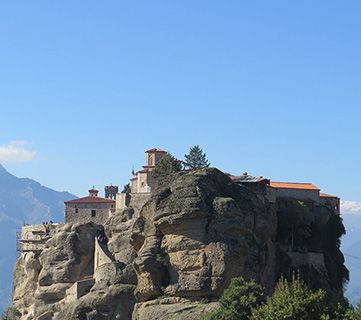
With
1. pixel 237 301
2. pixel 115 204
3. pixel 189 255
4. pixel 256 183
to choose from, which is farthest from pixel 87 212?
pixel 237 301

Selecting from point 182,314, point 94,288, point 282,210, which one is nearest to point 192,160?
point 282,210

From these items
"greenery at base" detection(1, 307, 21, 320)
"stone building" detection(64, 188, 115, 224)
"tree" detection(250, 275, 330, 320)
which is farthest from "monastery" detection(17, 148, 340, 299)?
"tree" detection(250, 275, 330, 320)

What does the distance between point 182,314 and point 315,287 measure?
18.3 meters

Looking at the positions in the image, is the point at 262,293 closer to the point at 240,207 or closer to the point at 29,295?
the point at 240,207

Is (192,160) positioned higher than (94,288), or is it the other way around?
(192,160)

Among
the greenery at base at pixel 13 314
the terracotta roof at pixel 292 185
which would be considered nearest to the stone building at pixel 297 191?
the terracotta roof at pixel 292 185

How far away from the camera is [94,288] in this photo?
3098 inches

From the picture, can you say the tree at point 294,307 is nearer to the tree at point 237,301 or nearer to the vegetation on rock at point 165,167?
→ the tree at point 237,301

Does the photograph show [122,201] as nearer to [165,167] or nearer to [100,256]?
[165,167]

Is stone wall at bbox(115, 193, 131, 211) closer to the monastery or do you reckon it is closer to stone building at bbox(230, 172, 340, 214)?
the monastery

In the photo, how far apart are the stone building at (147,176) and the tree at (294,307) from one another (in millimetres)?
34222

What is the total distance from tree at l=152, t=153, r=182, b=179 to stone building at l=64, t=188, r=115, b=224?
21.2 feet

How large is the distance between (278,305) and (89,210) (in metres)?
42.7

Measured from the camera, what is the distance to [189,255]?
211ft
